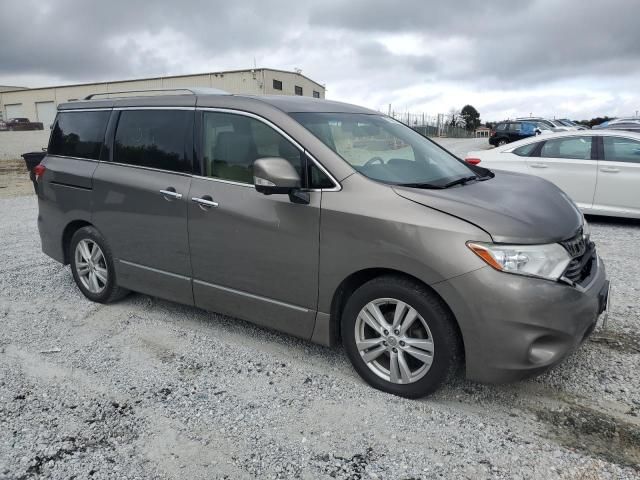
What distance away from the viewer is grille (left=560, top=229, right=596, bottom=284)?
2996mm

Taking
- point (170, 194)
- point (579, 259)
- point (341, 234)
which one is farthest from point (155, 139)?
point (579, 259)

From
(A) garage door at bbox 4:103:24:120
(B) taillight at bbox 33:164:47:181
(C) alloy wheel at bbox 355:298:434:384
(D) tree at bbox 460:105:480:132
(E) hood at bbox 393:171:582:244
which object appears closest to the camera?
(E) hood at bbox 393:171:582:244

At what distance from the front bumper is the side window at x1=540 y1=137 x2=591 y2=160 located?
20.2 ft

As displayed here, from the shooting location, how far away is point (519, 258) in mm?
2824

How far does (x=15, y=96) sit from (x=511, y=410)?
64.9 m

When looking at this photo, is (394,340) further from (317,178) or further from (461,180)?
(461,180)

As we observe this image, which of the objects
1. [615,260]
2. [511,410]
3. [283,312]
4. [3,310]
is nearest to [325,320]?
[283,312]

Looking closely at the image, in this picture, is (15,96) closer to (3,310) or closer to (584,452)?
(3,310)

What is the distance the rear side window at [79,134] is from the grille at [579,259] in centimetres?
389

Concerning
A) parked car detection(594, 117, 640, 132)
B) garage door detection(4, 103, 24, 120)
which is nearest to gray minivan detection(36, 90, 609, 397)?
parked car detection(594, 117, 640, 132)

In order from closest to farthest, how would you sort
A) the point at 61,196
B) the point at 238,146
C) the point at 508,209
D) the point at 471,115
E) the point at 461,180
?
1. the point at 508,209
2. the point at 461,180
3. the point at 238,146
4. the point at 61,196
5. the point at 471,115

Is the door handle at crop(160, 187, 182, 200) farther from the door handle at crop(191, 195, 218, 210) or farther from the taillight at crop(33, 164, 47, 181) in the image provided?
the taillight at crop(33, 164, 47, 181)

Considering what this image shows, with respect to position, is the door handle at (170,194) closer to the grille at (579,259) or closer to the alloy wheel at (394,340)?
the alloy wheel at (394,340)

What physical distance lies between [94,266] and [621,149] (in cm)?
754
